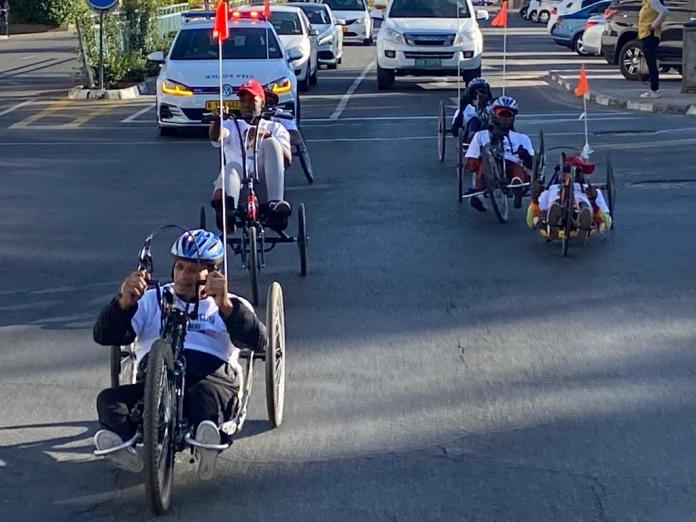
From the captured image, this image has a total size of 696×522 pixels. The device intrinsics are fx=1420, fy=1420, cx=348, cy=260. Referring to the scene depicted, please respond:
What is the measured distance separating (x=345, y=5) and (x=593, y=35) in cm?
1094

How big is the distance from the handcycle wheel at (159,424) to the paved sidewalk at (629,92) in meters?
17.3

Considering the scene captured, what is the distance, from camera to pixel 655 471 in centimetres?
604

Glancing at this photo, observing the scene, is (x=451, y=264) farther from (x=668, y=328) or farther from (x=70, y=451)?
(x=70, y=451)

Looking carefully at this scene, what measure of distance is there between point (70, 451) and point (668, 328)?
3998 millimetres

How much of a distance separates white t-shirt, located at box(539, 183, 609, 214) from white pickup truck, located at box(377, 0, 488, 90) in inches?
577

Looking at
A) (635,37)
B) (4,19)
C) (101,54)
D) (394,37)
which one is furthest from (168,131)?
(4,19)

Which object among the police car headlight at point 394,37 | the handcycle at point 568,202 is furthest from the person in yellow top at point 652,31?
the handcycle at point 568,202

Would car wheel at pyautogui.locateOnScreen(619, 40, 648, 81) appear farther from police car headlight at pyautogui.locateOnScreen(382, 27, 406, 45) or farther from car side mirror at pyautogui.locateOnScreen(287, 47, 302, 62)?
car side mirror at pyautogui.locateOnScreen(287, 47, 302, 62)

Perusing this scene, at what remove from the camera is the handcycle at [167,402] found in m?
5.23

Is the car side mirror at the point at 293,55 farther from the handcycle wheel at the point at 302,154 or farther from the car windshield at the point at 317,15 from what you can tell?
the car windshield at the point at 317,15

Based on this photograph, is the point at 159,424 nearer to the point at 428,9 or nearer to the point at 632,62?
the point at 428,9

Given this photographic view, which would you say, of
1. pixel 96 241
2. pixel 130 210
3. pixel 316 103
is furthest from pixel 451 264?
pixel 316 103

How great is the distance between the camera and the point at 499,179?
1219 cm

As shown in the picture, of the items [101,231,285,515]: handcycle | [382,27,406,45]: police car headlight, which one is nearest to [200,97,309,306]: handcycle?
[101,231,285,515]: handcycle
